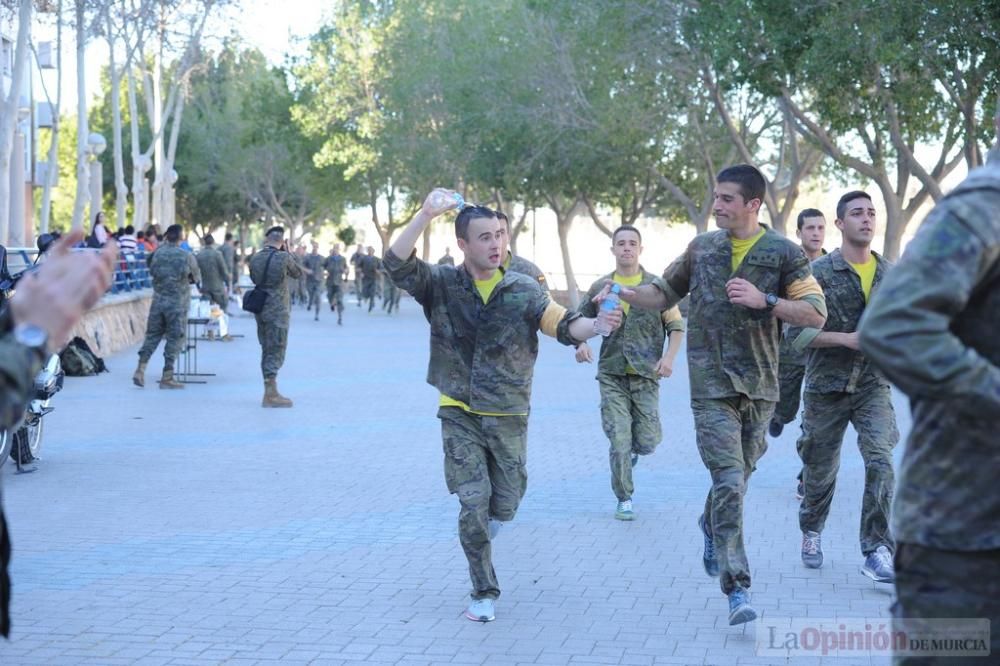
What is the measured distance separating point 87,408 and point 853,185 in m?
31.9

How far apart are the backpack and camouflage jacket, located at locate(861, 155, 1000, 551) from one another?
15.9 meters

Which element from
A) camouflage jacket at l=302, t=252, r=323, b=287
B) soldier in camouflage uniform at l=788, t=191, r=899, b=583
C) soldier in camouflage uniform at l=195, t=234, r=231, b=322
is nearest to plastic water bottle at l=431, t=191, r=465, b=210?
soldier in camouflage uniform at l=788, t=191, r=899, b=583

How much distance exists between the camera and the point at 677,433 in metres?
13.8

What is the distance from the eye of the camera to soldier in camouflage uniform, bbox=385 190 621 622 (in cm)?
656

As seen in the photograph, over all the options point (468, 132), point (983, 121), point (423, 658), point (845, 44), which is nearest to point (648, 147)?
point (468, 132)

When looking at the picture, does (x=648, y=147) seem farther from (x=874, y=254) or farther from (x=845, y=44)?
(x=874, y=254)

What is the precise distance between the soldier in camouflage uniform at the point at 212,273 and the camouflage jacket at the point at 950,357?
23541mm

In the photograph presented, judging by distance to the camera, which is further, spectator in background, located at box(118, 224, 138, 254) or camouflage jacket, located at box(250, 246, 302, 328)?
spectator in background, located at box(118, 224, 138, 254)

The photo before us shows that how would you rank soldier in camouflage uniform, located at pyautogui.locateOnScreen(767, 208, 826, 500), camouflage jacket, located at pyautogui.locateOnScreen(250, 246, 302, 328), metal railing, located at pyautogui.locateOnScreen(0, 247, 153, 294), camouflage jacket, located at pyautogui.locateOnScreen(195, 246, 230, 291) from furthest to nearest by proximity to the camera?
camouflage jacket, located at pyautogui.locateOnScreen(195, 246, 230, 291) → metal railing, located at pyautogui.locateOnScreen(0, 247, 153, 294) → camouflage jacket, located at pyautogui.locateOnScreen(250, 246, 302, 328) → soldier in camouflage uniform, located at pyautogui.locateOnScreen(767, 208, 826, 500)

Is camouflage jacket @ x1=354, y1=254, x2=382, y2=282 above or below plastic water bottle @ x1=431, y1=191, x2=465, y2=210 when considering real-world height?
below

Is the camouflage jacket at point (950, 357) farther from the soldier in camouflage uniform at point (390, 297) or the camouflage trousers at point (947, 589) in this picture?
the soldier in camouflage uniform at point (390, 297)

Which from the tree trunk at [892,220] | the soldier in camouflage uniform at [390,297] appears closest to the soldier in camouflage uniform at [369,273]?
the soldier in camouflage uniform at [390,297]

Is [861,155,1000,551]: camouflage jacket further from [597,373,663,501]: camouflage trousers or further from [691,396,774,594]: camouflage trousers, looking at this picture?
[597,373,663,501]: camouflage trousers

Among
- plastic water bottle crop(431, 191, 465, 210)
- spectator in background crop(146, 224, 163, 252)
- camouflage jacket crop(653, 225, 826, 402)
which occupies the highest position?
plastic water bottle crop(431, 191, 465, 210)
